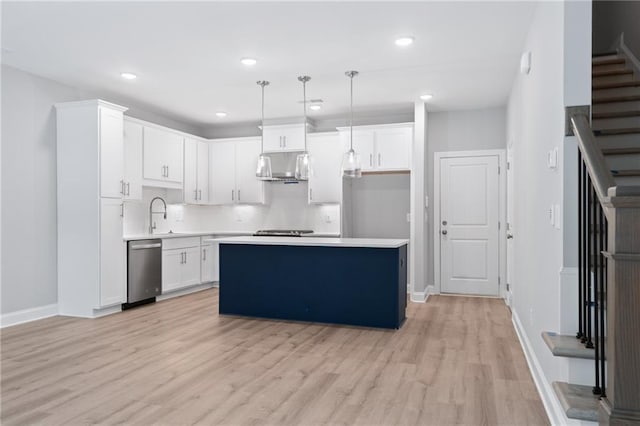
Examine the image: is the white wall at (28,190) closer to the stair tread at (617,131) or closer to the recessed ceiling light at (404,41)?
the recessed ceiling light at (404,41)

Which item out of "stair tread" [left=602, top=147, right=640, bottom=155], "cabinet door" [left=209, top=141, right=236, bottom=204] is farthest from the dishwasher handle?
"stair tread" [left=602, top=147, right=640, bottom=155]

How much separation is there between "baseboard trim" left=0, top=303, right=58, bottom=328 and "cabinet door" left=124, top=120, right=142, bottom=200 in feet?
5.03

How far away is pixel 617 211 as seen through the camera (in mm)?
1681

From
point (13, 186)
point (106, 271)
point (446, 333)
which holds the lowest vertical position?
point (446, 333)

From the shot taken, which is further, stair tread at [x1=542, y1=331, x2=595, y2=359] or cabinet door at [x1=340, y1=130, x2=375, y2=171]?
cabinet door at [x1=340, y1=130, x2=375, y2=171]

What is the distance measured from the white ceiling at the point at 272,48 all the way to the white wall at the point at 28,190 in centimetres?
26

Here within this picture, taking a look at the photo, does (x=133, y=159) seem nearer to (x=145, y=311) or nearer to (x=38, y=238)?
(x=38, y=238)

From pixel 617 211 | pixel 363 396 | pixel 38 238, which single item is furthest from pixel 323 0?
pixel 38 238

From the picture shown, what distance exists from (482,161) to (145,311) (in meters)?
5.01

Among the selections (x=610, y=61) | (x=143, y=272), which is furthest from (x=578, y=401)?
(x=143, y=272)

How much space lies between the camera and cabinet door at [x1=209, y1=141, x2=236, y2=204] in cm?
754

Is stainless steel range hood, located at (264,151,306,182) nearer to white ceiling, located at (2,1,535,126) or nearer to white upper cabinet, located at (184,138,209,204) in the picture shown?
white ceiling, located at (2,1,535,126)

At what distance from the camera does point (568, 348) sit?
2.17 m

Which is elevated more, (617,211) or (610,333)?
(617,211)
